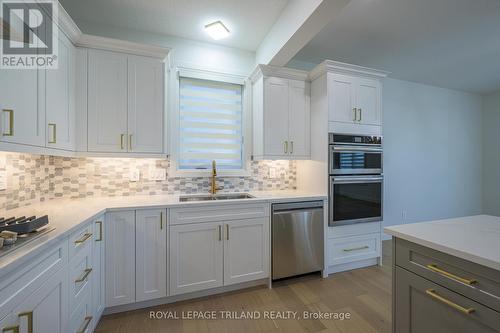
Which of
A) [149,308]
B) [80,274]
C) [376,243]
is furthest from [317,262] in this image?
Result: [80,274]

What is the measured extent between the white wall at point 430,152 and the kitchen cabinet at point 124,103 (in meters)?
3.58

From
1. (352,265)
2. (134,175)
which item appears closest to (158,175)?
(134,175)

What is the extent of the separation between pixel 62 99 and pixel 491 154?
23.2 feet

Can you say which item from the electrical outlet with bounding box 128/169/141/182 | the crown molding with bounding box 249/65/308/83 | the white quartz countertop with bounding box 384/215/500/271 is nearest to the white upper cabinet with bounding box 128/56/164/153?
the electrical outlet with bounding box 128/169/141/182

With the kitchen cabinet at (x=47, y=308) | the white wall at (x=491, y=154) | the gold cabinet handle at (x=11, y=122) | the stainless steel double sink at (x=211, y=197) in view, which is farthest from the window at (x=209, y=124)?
the white wall at (x=491, y=154)

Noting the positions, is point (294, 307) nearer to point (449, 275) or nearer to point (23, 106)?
point (449, 275)

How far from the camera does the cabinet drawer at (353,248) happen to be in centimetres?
245

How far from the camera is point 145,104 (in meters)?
2.06

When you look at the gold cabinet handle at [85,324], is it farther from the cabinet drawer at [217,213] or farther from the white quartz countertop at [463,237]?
the white quartz countertop at [463,237]

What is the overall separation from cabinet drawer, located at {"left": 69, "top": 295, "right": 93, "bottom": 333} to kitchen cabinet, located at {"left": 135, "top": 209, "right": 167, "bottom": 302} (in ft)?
1.19

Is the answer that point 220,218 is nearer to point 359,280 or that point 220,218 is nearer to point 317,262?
point 317,262

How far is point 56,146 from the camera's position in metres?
1.58

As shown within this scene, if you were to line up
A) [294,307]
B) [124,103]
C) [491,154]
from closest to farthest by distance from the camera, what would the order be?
[294,307], [124,103], [491,154]

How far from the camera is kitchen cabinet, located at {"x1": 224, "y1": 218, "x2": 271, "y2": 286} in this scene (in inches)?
80.0
